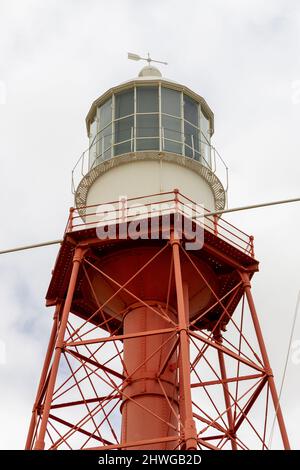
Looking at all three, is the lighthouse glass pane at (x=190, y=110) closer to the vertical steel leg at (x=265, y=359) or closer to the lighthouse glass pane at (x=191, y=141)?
the lighthouse glass pane at (x=191, y=141)

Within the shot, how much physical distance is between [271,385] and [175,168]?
705cm

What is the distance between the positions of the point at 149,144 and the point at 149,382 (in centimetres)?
719

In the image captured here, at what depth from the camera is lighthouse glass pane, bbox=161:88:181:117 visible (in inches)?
1078

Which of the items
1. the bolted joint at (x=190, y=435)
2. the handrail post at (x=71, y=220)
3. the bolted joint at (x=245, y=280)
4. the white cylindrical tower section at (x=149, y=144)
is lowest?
the bolted joint at (x=190, y=435)

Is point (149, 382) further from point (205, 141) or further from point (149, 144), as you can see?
point (205, 141)

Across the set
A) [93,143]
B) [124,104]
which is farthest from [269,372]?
[124,104]

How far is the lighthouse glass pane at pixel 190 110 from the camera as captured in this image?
91.1 ft

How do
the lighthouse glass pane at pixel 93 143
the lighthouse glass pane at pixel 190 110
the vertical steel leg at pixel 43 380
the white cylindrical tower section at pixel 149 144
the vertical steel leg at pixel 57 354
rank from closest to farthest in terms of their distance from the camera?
the vertical steel leg at pixel 57 354, the vertical steel leg at pixel 43 380, the white cylindrical tower section at pixel 149 144, the lighthouse glass pane at pixel 93 143, the lighthouse glass pane at pixel 190 110

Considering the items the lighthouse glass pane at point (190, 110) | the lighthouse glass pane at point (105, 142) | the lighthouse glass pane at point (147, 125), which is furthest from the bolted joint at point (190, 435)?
the lighthouse glass pane at point (190, 110)

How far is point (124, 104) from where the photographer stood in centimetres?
2772

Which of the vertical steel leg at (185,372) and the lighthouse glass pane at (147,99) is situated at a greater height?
the lighthouse glass pane at (147,99)

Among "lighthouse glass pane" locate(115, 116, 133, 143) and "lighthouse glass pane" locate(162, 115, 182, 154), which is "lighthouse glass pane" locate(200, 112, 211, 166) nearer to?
"lighthouse glass pane" locate(162, 115, 182, 154)
